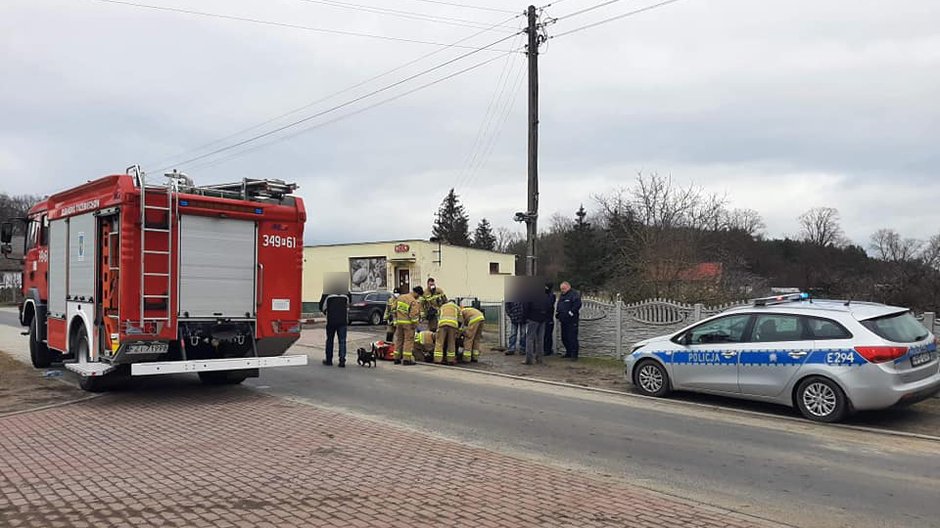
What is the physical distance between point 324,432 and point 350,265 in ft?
122

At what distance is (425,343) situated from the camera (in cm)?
1581

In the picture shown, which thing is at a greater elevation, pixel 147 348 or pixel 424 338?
pixel 147 348

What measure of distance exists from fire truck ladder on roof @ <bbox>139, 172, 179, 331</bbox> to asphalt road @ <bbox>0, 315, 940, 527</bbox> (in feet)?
6.97

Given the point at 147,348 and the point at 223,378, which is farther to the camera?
the point at 223,378

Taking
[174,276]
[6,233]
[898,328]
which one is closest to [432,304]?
[174,276]

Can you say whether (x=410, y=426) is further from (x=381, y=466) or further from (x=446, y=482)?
(x=446, y=482)

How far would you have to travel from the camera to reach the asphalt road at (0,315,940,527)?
580cm

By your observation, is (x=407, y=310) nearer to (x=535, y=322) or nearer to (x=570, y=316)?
(x=535, y=322)

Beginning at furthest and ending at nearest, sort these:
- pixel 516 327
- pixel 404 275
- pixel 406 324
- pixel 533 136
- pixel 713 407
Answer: pixel 404 275, pixel 533 136, pixel 516 327, pixel 406 324, pixel 713 407

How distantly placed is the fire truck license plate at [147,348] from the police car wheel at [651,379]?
286 inches

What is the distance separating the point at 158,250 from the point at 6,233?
6.48 meters

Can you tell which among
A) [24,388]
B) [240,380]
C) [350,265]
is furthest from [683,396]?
[350,265]

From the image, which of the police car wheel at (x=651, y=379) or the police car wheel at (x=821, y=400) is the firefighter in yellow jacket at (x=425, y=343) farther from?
the police car wheel at (x=821, y=400)

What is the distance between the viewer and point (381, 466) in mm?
6539
